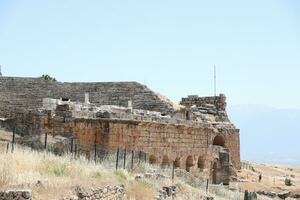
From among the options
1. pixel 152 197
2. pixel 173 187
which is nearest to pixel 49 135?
pixel 173 187

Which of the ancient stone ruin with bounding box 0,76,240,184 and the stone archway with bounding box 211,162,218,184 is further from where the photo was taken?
the stone archway with bounding box 211,162,218,184

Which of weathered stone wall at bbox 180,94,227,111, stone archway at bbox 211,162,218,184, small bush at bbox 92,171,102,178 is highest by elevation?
weathered stone wall at bbox 180,94,227,111

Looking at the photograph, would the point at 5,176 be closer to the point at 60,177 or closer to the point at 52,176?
the point at 52,176

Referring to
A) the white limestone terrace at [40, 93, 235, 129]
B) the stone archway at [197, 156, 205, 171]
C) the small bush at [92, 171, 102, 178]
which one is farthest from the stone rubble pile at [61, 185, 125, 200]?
the stone archway at [197, 156, 205, 171]

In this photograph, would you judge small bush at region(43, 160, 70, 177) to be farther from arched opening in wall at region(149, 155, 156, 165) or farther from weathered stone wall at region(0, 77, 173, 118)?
weathered stone wall at region(0, 77, 173, 118)

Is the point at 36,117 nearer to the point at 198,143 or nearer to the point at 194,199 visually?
the point at 194,199

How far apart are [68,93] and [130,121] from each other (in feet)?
44.1

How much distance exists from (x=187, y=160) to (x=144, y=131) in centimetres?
613

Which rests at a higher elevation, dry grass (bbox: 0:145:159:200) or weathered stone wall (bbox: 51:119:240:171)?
weathered stone wall (bbox: 51:119:240:171)

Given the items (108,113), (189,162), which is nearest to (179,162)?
(189,162)

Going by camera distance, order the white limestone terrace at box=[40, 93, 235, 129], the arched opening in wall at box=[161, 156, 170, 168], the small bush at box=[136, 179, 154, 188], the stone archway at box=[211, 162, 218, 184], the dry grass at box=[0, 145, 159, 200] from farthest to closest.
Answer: the stone archway at box=[211, 162, 218, 184]
the arched opening in wall at box=[161, 156, 170, 168]
the white limestone terrace at box=[40, 93, 235, 129]
the small bush at box=[136, 179, 154, 188]
the dry grass at box=[0, 145, 159, 200]

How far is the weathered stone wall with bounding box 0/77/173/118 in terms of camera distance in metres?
38.2

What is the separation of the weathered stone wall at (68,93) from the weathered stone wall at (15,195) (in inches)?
1063

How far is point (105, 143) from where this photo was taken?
26.7 meters
